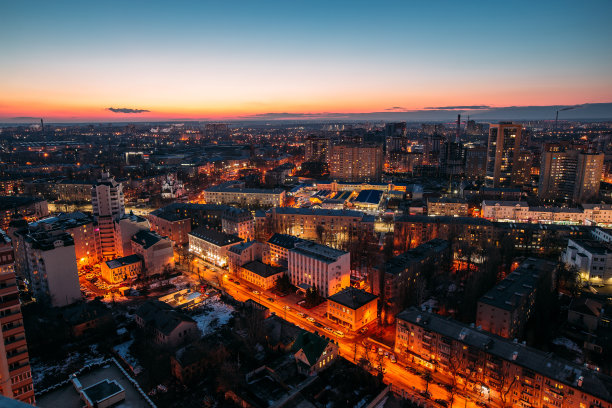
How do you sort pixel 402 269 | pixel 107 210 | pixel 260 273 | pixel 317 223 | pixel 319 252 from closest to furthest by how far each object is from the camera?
pixel 402 269
pixel 319 252
pixel 260 273
pixel 107 210
pixel 317 223

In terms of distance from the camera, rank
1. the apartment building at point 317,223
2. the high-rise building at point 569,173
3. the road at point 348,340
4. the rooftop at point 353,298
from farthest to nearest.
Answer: the high-rise building at point 569,173 → the apartment building at point 317,223 → the rooftop at point 353,298 → the road at point 348,340

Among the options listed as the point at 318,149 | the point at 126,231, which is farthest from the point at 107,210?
the point at 318,149

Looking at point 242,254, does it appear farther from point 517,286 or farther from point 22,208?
point 22,208

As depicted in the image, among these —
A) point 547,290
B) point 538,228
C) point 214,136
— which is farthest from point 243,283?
point 214,136

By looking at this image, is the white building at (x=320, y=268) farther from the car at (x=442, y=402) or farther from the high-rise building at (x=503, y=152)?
the high-rise building at (x=503, y=152)

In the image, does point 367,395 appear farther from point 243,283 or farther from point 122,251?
point 122,251

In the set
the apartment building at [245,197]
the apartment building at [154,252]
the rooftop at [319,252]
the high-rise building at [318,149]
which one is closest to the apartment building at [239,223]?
the apartment building at [154,252]
